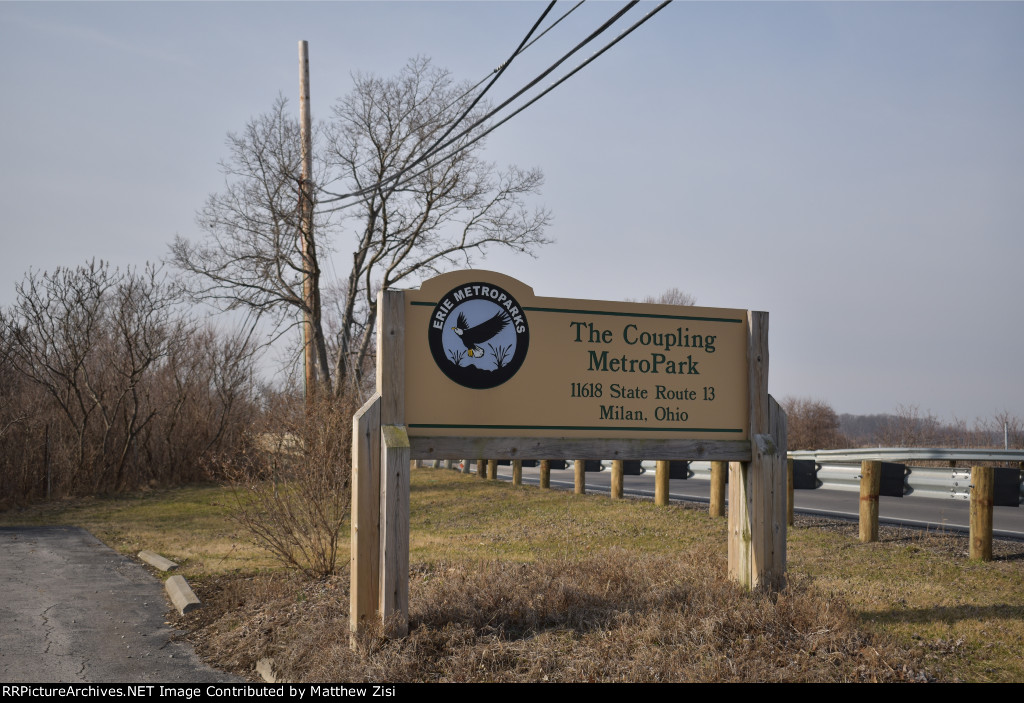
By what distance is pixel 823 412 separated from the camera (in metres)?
31.8

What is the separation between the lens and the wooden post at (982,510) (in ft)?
27.4

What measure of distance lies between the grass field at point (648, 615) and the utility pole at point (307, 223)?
1082 cm

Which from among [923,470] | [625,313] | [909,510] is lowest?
[909,510]

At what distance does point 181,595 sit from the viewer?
325 inches

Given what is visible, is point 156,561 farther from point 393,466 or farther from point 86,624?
point 393,466

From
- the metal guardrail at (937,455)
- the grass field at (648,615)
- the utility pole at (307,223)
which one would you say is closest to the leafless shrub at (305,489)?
the grass field at (648,615)

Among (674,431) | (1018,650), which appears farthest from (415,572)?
(1018,650)

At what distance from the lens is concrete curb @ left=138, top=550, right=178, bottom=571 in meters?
10.1

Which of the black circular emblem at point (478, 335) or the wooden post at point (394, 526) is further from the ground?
the black circular emblem at point (478, 335)

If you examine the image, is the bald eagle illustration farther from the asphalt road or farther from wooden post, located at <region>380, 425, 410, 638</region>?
the asphalt road

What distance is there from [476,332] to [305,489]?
9.07ft

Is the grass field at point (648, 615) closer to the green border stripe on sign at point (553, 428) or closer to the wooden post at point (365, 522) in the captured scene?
the wooden post at point (365, 522)

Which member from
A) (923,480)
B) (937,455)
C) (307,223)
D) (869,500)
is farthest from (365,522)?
(307,223)
